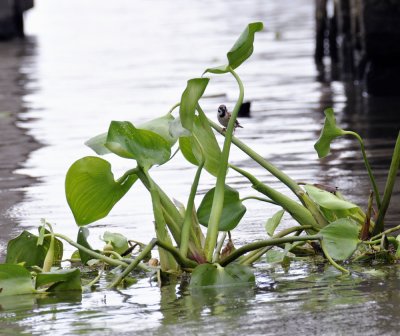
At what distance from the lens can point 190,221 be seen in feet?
16.3

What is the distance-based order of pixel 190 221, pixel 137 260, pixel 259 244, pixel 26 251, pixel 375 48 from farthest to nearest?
pixel 375 48 < pixel 26 251 < pixel 190 221 < pixel 259 244 < pixel 137 260

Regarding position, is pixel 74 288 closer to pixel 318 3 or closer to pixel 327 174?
pixel 327 174

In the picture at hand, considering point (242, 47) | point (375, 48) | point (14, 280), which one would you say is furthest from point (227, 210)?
point (375, 48)

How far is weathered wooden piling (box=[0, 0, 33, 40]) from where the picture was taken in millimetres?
23594

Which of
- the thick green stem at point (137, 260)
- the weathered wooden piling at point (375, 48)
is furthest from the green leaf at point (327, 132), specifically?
the weathered wooden piling at point (375, 48)

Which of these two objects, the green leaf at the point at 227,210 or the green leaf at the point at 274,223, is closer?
the green leaf at the point at 227,210

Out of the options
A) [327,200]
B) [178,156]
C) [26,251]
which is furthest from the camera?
[178,156]

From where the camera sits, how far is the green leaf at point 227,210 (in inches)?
200

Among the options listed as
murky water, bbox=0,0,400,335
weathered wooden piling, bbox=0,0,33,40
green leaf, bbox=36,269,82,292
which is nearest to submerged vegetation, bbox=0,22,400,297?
green leaf, bbox=36,269,82,292

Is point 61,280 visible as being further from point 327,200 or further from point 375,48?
point 375,48

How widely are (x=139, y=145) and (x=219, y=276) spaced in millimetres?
650

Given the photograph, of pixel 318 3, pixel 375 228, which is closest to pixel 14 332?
pixel 375 228

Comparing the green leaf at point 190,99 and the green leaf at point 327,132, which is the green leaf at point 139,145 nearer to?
the green leaf at point 190,99

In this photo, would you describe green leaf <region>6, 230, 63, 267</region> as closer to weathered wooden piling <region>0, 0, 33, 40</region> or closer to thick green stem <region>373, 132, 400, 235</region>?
thick green stem <region>373, 132, 400, 235</region>
